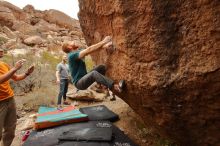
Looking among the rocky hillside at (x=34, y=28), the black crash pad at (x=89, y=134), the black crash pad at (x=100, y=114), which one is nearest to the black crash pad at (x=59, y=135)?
the black crash pad at (x=89, y=134)

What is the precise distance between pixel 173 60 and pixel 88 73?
1885 mm

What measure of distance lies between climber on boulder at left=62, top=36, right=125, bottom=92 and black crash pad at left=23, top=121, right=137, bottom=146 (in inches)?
46.3

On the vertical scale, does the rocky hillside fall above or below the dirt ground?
above

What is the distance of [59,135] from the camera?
625 centimetres

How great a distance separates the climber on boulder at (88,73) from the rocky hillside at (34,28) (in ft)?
54.0

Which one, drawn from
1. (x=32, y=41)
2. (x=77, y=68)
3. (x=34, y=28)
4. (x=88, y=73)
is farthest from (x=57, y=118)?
(x=34, y=28)

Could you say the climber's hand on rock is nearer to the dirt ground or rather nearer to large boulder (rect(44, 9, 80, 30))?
the dirt ground

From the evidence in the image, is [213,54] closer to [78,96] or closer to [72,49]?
[72,49]

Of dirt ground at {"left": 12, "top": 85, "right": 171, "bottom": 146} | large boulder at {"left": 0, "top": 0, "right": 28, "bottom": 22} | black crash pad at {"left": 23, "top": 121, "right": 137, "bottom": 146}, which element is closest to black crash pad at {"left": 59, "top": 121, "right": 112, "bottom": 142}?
black crash pad at {"left": 23, "top": 121, "right": 137, "bottom": 146}

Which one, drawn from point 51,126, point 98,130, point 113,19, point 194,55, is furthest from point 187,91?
point 51,126

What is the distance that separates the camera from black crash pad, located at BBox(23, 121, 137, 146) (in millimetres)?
5715

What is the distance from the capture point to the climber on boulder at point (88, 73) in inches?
196

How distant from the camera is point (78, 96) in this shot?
1064 centimetres

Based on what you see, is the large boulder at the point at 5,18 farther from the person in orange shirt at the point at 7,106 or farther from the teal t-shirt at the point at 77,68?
the teal t-shirt at the point at 77,68
